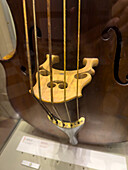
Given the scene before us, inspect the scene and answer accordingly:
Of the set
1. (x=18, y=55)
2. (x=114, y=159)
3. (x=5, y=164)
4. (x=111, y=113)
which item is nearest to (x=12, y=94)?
(x=18, y=55)

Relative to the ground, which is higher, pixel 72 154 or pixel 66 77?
pixel 66 77

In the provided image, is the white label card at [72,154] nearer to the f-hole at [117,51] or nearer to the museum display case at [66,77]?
the museum display case at [66,77]

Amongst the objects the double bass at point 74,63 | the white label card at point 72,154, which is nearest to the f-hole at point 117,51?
the double bass at point 74,63

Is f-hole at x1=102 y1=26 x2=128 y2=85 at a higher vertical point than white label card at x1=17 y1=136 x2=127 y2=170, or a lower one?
higher

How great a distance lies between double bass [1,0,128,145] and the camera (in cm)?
47

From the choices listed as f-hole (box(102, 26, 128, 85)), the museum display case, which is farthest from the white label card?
f-hole (box(102, 26, 128, 85))

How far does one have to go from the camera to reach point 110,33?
0.49 m

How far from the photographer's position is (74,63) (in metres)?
0.56

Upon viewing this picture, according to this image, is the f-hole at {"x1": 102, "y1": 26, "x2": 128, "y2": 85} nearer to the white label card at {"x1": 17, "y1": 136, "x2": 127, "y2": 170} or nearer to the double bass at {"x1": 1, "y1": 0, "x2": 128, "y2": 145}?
the double bass at {"x1": 1, "y1": 0, "x2": 128, "y2": 145}

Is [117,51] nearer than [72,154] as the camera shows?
Yes

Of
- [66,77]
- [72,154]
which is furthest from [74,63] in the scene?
[72,154]

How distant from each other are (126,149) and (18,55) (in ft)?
1.97

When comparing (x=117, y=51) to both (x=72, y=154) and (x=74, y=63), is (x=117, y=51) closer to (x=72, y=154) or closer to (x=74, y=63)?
(x=74, y=63)

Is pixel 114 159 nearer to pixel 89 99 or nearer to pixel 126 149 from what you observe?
pixel 126 149
